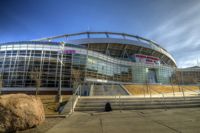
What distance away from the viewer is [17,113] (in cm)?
652

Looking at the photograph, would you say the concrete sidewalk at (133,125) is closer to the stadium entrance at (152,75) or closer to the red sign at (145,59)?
the stadium entrance at (152,75)

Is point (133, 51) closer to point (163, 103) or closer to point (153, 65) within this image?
point (153, 65)

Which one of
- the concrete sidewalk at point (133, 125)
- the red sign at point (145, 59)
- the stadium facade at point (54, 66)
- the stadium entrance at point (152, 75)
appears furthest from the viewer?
the red sign at point (145, 59)

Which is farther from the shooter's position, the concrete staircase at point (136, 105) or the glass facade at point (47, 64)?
the glass facade at point (47, 64)

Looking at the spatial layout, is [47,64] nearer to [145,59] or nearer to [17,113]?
[17,113]

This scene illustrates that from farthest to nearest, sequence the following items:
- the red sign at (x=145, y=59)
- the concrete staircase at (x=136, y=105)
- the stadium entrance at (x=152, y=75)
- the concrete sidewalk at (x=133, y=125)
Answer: the red sign at (x=145, y=59) → the stadium entrance at (x=152, y=75) → the concrete staircase at (x=136, y=105) → the concrete sidewalk at (x=133, y=125)

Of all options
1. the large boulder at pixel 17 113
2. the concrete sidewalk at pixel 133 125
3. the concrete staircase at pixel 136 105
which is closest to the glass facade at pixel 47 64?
the concrete staircase at pixel 136 105

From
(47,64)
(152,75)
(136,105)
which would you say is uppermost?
(47,64)

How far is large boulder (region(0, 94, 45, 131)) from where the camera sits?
638 centimetres

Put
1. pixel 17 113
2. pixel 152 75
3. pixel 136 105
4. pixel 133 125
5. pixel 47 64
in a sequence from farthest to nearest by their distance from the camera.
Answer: pixel 152 75 < pixel 47 64 < pixel 136 105 < pixel 133 125 < pixel 17 113

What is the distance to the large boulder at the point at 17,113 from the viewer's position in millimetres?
6383

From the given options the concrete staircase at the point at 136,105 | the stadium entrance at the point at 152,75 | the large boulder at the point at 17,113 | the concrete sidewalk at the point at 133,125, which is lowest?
the concrete staircase at the point at 136,105

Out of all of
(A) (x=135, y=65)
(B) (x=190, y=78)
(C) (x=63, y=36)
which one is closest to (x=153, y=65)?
(A) (x=135, y=65)

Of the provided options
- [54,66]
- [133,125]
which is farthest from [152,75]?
[133,125]
